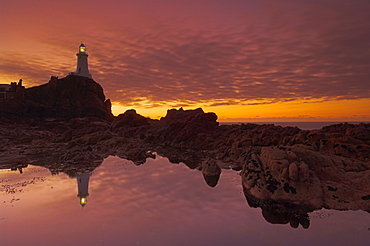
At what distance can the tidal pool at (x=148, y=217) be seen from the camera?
→ 9492 mm

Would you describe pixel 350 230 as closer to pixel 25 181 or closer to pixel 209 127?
pixel 25 181

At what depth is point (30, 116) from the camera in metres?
79.8

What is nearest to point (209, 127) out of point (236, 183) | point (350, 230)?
point (236, 183)

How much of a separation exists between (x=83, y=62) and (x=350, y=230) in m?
122

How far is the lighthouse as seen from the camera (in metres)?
14.1

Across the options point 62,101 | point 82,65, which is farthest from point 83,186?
point 82,65

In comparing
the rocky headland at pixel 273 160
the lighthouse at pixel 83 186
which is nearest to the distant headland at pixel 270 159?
the rocky headland at pixel 273 160

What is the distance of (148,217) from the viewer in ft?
38.0

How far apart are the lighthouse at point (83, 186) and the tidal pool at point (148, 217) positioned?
0.07 meters

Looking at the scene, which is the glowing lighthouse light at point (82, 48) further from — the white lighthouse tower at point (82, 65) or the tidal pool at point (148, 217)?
the tidal pool at point (148, 217)

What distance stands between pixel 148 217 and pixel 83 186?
27.6 feet

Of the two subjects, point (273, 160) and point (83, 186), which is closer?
point (273, 160)

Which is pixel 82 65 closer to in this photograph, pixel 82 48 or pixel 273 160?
pixel 82 48

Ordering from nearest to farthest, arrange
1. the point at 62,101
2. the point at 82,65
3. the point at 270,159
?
1. the point at 270,159
2. the point at 62,101
3. the point at 82,65
